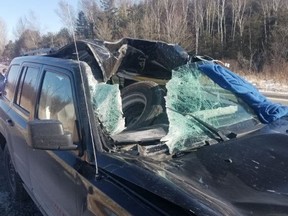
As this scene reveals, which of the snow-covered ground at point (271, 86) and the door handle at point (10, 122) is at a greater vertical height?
the door handle at point (10, 122)

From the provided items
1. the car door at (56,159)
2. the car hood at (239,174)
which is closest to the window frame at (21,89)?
the car door at (56,159)

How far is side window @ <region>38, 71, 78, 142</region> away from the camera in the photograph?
2.87m

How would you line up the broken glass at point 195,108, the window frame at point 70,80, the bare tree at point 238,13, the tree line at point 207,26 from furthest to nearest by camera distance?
the bare tree at point 238,13 < the tree line at point 207,26 < the broken glass at point 195,108 < the window frame at point 70,80

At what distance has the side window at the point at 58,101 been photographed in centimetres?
287

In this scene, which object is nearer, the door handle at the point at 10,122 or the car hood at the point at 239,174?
the car hood at the point at 239,174

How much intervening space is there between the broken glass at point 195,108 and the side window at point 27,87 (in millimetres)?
1281

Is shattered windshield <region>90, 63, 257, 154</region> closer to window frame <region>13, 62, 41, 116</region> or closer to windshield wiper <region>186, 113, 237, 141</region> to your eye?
windshield wiper <region>186, 113, 237, 141</region>

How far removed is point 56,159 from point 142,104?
96 centimetres

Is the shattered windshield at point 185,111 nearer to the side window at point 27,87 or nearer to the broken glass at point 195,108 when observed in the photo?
the broken glass at point 195,108

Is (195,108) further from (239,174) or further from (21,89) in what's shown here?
(21,89)

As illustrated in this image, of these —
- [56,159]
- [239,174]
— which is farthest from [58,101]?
[239,174]

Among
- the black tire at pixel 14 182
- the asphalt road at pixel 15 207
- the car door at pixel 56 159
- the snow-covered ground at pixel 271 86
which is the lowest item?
the snow-covered ground at pixel 271 86

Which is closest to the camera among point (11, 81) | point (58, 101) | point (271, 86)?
point (58, 101)

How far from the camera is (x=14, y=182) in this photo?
4.82m
